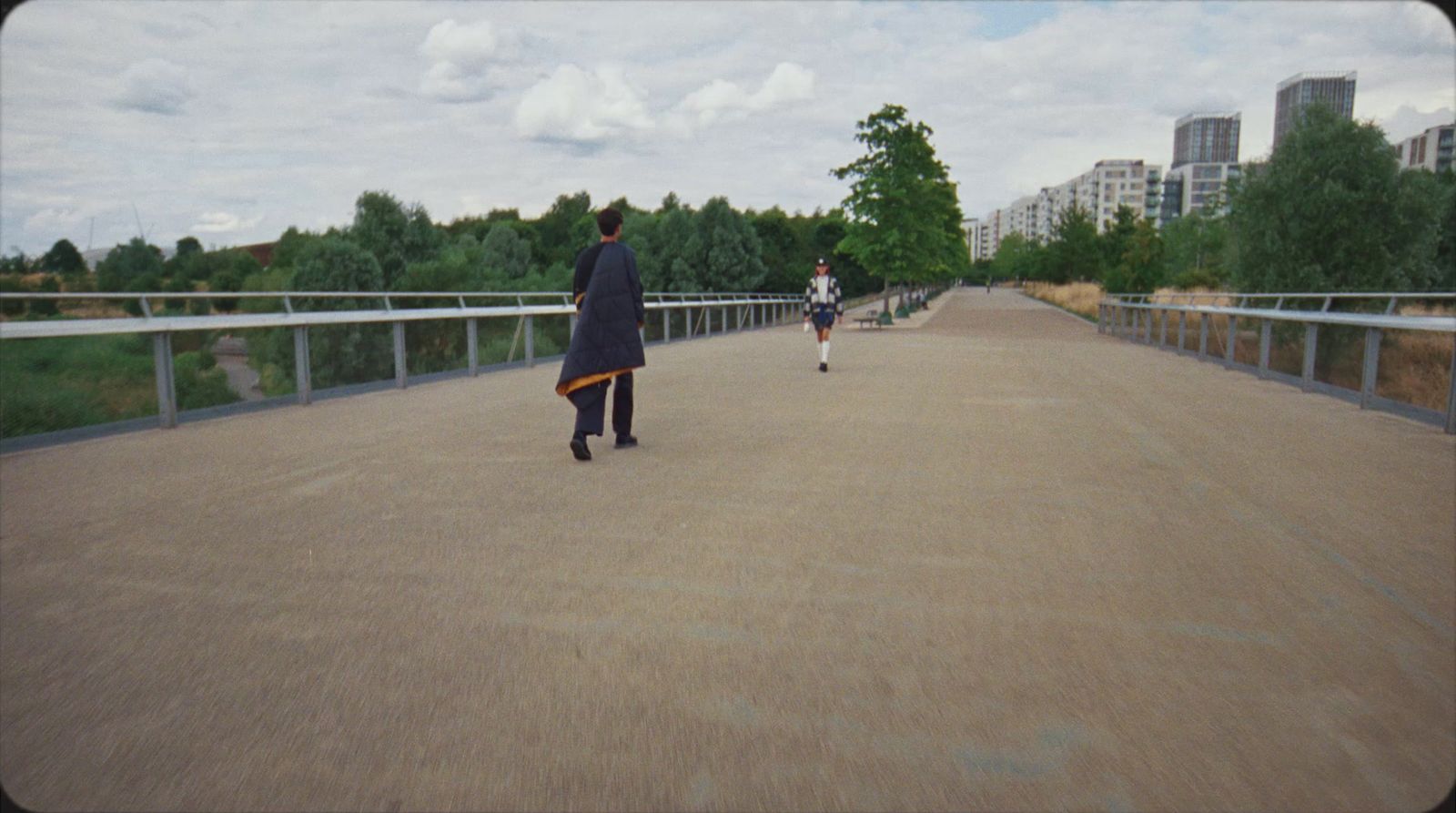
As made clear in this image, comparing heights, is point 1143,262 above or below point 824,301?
above

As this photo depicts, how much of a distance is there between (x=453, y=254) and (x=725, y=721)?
160 ft

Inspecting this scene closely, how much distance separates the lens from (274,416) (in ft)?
36.3

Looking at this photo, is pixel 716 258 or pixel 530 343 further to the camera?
pixel 716 258

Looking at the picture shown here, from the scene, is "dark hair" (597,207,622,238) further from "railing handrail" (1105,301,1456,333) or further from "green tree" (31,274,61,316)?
"railing handrail" (1105,301,1456,333)

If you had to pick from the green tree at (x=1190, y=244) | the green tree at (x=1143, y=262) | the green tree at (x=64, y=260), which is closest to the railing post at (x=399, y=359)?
the green tree at (x=64, y=260)

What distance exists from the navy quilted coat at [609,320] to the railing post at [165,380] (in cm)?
417

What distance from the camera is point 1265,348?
16156mm

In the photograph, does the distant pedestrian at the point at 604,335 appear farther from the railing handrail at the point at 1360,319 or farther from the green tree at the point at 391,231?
the green tree at the point at 391,231

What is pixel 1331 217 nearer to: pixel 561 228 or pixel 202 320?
pixel 202 320

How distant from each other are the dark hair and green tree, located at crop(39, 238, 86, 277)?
4.08 meters

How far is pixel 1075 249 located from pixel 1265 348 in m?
70.0

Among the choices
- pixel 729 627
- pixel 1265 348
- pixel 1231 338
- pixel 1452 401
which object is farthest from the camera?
pixel 1231 338

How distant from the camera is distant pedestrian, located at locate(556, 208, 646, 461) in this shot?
8.32 metres

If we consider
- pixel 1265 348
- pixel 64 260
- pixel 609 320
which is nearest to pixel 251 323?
pixel 64 260
